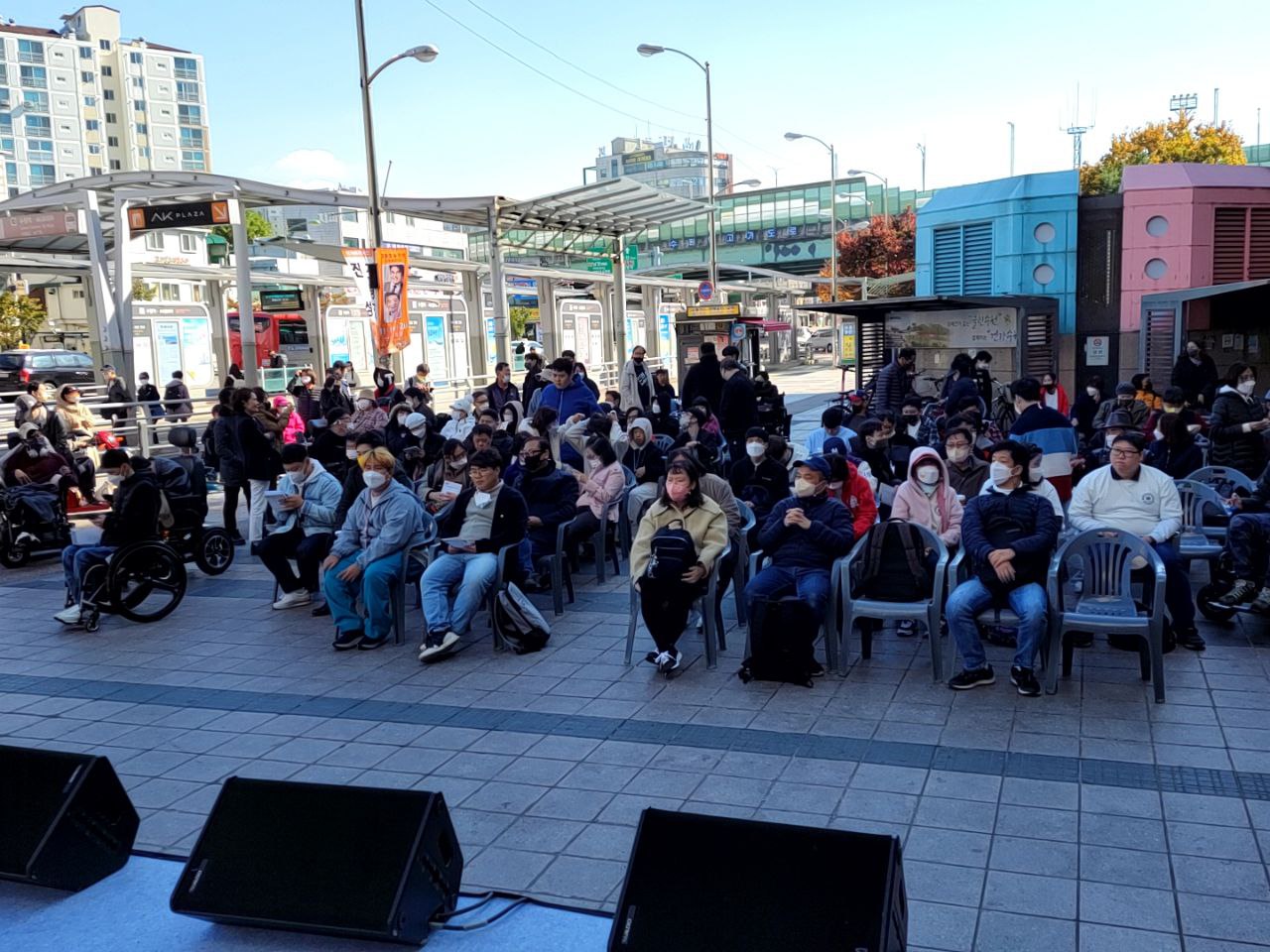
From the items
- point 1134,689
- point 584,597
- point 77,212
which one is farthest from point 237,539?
point 77,212

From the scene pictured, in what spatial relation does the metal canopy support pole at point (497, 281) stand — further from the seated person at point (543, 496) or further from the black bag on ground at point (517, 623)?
the black bag on ground at point (517, 623)

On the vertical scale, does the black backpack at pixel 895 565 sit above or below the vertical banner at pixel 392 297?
below

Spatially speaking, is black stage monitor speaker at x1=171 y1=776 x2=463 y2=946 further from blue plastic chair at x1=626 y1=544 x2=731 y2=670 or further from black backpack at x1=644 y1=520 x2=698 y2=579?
blue plastic chair at x1=626 y1=544 x2=731 y2=670

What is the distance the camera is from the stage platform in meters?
3.89

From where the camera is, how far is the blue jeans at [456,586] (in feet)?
25.2

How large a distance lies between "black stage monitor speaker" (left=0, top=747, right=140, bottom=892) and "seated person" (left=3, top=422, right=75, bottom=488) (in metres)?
8.53

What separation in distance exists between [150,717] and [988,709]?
497 centimetres

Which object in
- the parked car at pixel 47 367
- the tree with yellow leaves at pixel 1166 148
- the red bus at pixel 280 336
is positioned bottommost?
the parked car at pixel 47 367

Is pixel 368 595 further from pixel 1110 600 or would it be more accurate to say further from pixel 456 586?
pixel 1110 600

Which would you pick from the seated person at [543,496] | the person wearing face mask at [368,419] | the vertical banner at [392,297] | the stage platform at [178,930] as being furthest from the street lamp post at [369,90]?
the stage platform at [178,930]

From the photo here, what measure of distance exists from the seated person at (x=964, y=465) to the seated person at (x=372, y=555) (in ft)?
13.2

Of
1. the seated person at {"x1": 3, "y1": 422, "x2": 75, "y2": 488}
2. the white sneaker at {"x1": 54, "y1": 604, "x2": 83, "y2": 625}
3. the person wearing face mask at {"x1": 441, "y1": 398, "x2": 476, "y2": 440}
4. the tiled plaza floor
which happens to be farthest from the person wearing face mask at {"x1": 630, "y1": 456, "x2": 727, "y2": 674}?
the seated person at {"x1": 3, "y1": 422, "x2": 75, "y2": 488}

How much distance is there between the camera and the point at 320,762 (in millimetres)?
5777

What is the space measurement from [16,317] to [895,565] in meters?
43.6
